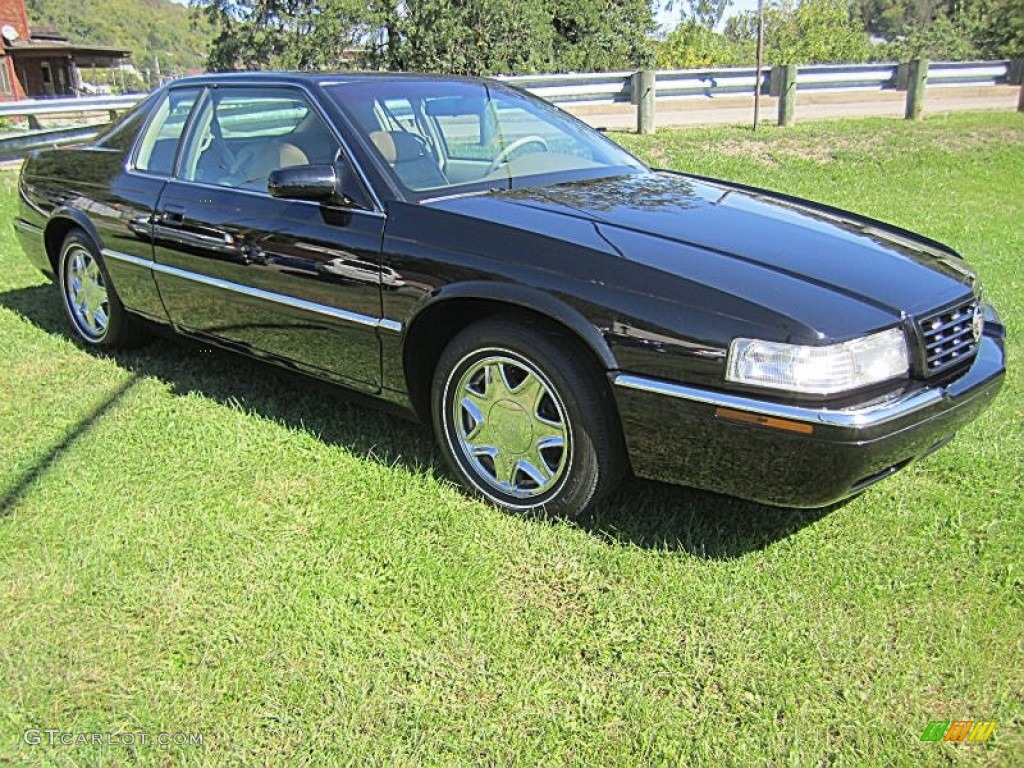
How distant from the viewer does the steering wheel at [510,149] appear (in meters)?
3.56

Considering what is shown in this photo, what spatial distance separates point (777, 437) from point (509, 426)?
974mm

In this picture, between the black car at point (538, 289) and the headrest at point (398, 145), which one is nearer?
the black car at point (538, 289)

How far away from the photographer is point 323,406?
4090 mm

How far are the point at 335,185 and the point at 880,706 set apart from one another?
2.47 metres

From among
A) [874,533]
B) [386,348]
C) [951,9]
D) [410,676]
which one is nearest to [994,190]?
[874,533]

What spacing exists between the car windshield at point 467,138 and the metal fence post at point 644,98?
26.6 ft

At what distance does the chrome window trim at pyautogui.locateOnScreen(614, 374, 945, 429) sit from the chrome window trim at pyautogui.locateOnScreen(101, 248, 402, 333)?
1.04 meters

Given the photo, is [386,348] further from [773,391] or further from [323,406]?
[773,391]

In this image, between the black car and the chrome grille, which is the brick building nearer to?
the black car

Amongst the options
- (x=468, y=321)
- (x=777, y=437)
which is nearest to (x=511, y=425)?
(x=468, y=321)

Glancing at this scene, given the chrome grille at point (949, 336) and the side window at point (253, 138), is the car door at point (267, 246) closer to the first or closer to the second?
the side window at point (253, 138)

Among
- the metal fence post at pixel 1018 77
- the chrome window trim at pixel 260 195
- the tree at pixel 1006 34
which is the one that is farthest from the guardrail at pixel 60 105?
the tree at pixel 1006 34

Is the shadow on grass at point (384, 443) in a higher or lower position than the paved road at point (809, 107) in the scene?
lower

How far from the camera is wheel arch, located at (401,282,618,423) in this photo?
2705mm
